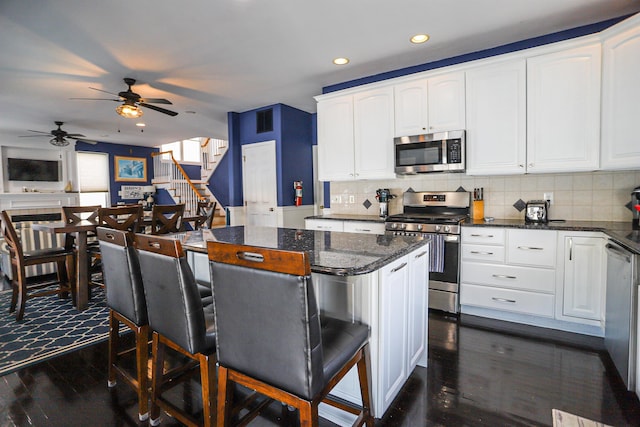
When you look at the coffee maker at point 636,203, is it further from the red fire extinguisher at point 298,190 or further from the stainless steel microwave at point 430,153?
the red fire extinguisher at point 298,190

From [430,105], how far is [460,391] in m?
2.74

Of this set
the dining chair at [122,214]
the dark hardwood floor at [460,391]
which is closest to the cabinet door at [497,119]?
the dark hardwood floor at [460,391]

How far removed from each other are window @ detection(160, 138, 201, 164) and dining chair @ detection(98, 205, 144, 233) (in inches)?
281

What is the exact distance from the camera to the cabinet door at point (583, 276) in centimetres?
260

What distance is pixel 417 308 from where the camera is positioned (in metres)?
2.03

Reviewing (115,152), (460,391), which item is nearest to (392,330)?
(460,391)

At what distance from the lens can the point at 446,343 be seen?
2.62 meters

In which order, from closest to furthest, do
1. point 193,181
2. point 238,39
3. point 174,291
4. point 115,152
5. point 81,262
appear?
point 174,291 < point 238,39 < point 81,262 < point 193,181 < point 115,152

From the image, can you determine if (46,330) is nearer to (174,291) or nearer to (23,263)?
(23,263)

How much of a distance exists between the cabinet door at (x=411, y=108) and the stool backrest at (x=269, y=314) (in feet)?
9.87

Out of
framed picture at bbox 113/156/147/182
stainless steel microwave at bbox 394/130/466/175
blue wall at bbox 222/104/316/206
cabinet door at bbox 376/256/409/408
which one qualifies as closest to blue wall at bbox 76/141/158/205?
framed picture at bbox 113/156/147/182

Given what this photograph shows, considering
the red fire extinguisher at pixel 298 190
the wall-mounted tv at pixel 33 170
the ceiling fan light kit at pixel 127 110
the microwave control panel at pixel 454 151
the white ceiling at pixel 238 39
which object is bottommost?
the red fire extinguisher at pixel 298 190

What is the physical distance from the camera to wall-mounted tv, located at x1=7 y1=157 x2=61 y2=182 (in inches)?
303

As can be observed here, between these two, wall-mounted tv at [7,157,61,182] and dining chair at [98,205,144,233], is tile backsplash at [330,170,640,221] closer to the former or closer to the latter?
dining chair at [98,205,144,233]
